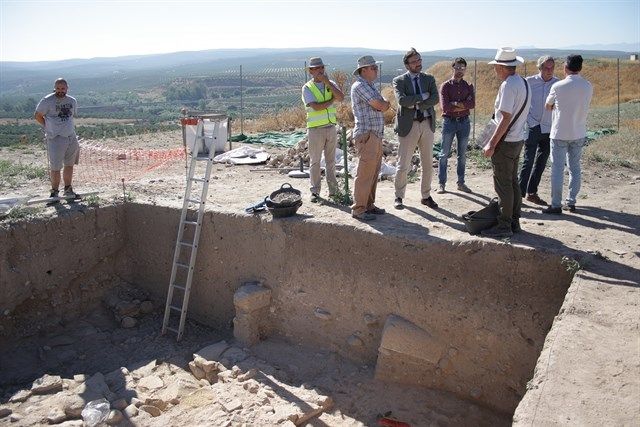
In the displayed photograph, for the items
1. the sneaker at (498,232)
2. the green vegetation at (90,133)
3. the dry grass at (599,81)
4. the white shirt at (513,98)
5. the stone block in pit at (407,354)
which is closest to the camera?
the white shirt at (513,98)

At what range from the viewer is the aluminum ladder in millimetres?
7547

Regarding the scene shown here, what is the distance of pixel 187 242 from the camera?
26.5 feet

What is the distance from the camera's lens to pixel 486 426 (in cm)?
573

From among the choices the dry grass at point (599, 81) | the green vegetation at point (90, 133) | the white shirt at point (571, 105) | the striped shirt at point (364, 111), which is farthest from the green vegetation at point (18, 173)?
the dry grass at point (599, 81)

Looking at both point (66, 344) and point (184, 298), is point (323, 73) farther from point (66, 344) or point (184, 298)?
point (66, 344)

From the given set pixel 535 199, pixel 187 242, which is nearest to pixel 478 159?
pixel 535 199

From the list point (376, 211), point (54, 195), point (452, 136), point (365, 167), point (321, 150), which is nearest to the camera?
point (365, 167)

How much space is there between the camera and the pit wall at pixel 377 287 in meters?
5.79

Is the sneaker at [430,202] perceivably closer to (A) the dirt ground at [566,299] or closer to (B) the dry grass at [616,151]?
(A) the dirt ground at [566,299]

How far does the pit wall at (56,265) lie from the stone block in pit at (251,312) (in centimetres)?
247

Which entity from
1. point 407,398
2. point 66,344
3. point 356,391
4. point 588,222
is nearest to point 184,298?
point 66,344

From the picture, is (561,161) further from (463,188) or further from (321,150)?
(321,150)

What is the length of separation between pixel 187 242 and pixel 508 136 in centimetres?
470

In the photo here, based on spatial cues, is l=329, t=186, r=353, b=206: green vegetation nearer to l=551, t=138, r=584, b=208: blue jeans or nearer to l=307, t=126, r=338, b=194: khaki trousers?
l=307, t=126, r=338, b=194: khaki trousers
